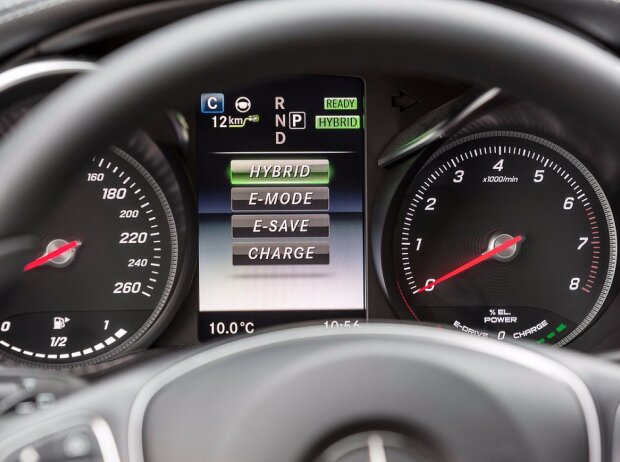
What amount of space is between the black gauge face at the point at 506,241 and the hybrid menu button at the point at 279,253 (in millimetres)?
209

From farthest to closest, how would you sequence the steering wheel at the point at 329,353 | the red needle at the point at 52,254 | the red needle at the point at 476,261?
the red needle at the point at 476,261
the red needle at the point at 52,254
the steering wheel at the point at 329,353

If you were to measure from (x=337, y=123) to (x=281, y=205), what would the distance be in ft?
0.76

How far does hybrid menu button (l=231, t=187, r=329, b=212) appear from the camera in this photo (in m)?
2.07

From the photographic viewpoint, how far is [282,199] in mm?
2090

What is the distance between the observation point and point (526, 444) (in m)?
0.88

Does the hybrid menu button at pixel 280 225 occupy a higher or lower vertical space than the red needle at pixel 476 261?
higher

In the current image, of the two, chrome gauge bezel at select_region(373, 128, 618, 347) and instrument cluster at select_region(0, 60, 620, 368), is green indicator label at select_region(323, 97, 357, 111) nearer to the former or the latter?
instrument cluster at select_region(0, 60, 620, 368)

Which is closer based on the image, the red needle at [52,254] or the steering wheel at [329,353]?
the steering wheel at [329,353]

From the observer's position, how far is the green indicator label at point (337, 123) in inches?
83.6

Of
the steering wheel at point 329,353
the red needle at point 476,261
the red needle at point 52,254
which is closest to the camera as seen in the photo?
the steering wheel at point 329,353

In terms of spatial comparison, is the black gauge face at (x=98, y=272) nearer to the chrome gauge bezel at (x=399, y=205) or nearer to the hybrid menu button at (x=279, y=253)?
the hybrid menu button at (x=279, y=253)

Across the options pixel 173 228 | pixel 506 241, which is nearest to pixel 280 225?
pixel 173 228

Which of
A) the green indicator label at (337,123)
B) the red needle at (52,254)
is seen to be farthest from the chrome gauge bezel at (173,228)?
the green indicator label at (337,123)

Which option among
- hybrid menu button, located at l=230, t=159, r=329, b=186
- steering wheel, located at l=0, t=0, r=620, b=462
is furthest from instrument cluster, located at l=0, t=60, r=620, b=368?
steering wheel, located at l=0, t=0, r=620, b=462
